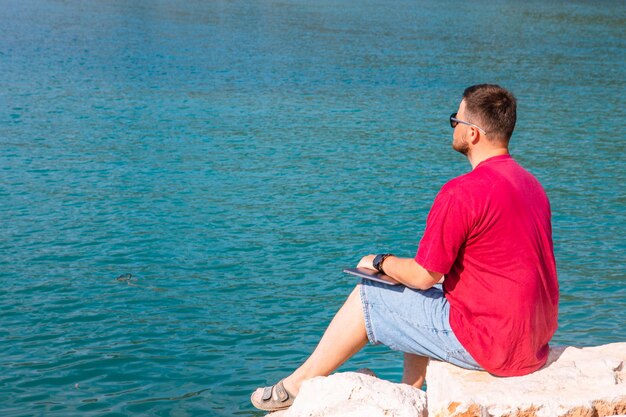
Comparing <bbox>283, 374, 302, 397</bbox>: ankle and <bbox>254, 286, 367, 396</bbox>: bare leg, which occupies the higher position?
<bbox>254, 286, 367, 396</bbox>: bare leg

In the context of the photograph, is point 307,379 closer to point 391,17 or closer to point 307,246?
point 307,246

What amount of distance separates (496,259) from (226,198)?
730cm

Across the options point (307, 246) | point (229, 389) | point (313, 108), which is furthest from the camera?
point (313, 108)

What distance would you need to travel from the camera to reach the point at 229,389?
6074mm

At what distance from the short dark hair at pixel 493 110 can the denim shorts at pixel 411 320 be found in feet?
2.92

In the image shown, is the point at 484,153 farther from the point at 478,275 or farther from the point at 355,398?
the point at 355,398

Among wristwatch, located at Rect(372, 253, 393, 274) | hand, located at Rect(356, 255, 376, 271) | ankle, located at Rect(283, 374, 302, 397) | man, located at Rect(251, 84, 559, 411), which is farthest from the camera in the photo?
ankle, located at Rect(283, 374, 302, 397)

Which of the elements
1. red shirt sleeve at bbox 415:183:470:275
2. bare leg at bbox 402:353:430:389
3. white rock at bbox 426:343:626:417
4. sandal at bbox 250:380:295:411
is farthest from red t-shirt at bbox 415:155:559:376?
sandal at bbox 250:380:295:411

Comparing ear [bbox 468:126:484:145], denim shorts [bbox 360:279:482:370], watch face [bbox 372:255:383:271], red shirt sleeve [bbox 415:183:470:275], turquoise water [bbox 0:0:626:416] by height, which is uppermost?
ear [bbox 468:126:484:145]

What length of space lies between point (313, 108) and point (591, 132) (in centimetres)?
571

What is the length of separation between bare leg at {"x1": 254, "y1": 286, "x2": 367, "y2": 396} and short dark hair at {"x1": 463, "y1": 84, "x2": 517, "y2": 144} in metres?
1.08

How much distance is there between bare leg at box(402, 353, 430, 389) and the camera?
4723 millimetres

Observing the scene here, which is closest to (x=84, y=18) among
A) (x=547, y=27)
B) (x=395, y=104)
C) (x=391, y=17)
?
(x=391, y=17)

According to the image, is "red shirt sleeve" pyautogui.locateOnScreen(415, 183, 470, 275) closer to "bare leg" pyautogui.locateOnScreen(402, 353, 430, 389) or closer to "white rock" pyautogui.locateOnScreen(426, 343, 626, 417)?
"white rock" pyautogui.locateOnScreen(426, 343, 626, 417)
